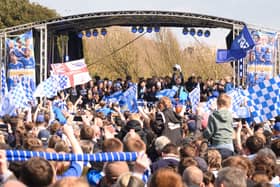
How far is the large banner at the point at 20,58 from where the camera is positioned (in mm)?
26484

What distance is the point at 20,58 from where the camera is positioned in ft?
88.6

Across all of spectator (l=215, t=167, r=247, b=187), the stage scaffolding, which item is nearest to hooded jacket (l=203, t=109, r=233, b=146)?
spectator (l=215, t=167, r=247, b=187)

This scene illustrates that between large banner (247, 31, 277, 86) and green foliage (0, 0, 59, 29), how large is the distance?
75.4 feet

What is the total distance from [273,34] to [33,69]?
8575 millimetres

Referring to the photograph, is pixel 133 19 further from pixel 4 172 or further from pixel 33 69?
pixel 4 172

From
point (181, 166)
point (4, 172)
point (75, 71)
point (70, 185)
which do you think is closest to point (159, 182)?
point (70, 185)

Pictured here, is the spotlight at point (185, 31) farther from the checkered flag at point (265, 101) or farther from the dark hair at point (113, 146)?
the dark hair at point (113, 146)

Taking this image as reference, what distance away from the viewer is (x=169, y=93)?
25.6 metres

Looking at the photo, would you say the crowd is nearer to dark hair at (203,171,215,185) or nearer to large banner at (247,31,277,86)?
dark hair at (203,171,215,185)

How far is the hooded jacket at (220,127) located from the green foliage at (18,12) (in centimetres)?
3703

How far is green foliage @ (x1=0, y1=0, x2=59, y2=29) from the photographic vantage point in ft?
152

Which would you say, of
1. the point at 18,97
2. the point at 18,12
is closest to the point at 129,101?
the point at 18,97

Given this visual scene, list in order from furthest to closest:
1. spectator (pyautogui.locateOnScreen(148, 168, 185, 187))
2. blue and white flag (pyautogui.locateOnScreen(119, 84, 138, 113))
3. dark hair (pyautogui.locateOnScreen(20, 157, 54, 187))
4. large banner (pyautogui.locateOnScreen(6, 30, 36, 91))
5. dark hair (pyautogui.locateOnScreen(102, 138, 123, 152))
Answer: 1. large banner (pyautogui.locateOnScreen(6, 30, 36, 91))
2. blue and white flag (pyautogui.locateOnScreen(119, 84, 138, 113))
3. dark hair (pyautogui.locateOnScreen(102, 138, 123, 152))
4. dark hair (pyautogui.locateOnScreen(20, 157, 54, 187))
5. spectator (pyautogui.locateOnScreen(148, 168, 185, 187))

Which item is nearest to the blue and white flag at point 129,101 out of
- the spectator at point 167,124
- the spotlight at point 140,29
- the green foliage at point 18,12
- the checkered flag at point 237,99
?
the checkered flag at point 237,99
